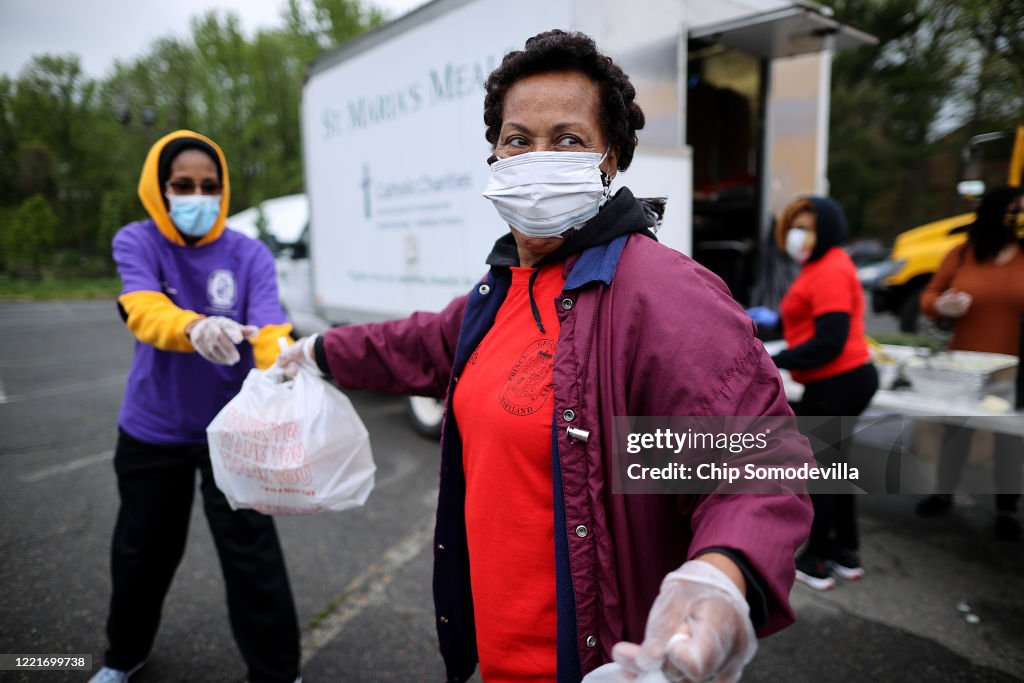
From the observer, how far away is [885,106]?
37.6 feet

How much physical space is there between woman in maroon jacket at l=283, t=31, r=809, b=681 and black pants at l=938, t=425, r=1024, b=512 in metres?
2.36

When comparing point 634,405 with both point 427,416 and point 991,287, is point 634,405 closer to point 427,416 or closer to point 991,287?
point 991,287

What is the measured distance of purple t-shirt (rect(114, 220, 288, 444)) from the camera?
227 centimetres

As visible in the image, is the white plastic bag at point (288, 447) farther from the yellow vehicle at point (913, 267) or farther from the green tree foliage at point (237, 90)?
the green tree foliage at point (237, 90)

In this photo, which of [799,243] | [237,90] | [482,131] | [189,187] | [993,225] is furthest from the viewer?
[237,90]

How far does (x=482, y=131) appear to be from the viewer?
13.9 feet

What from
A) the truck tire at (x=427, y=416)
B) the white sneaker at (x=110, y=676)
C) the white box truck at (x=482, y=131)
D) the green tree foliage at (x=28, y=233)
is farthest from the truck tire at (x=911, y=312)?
the green tree foliage at (x=28, y=233)

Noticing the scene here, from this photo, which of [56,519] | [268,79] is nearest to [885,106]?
[56,519]

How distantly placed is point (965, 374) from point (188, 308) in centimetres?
394

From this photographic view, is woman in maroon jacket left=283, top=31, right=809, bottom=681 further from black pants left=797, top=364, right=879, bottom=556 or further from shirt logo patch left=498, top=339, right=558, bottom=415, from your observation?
black pants left=797, top=364, right=879, bottom=556

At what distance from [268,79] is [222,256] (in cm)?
3069

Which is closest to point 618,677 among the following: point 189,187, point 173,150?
point 189,187

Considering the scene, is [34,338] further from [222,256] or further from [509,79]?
[509,79]

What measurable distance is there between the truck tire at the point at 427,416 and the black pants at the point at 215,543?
9.88ft
